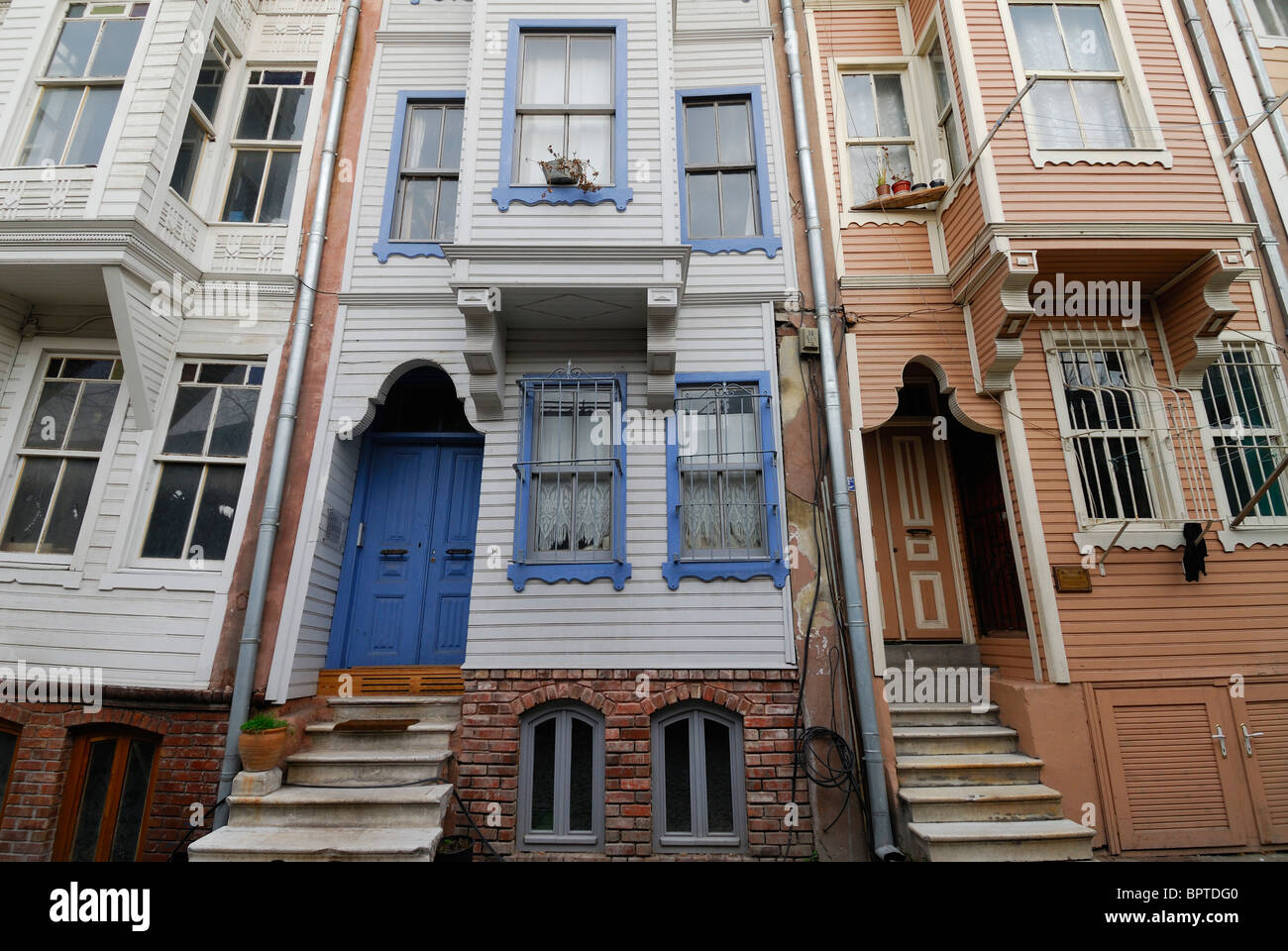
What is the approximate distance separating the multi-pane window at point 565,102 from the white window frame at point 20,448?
15.3 feet

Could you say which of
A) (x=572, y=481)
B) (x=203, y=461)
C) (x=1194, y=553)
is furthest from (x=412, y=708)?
(x=1194, y=553)

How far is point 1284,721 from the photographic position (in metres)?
5.10

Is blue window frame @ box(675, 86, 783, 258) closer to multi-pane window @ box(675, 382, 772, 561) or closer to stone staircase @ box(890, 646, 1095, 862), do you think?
multi-pane window @ box(675, 382, 772, 561)

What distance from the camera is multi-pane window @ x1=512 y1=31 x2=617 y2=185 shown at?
19.7 feet

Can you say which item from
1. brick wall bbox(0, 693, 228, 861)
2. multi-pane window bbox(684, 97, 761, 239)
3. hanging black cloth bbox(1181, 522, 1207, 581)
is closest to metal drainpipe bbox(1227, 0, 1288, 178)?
hanging black cloth bbox(1181, 522, 1207, 581)

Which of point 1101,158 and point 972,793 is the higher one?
point 1101,158

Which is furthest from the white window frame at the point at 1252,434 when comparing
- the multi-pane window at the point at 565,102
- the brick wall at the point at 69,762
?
the brick wall at the point at 69,762

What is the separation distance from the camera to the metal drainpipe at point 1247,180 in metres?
6.12

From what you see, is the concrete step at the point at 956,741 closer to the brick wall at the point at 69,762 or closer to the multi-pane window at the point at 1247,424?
the multi-pane window at the point at 1247,424

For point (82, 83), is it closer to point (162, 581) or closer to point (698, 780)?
point (162, 581)

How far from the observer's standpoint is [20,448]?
593cm

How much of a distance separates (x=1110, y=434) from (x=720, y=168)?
15.5ft

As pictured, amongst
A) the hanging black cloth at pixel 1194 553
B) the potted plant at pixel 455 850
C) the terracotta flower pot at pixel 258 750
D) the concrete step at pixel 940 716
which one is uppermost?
the hanging black cloth at pixel 1194 553

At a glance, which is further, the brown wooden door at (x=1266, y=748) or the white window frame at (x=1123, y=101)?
the white window frame at (x=1123, y=101)
